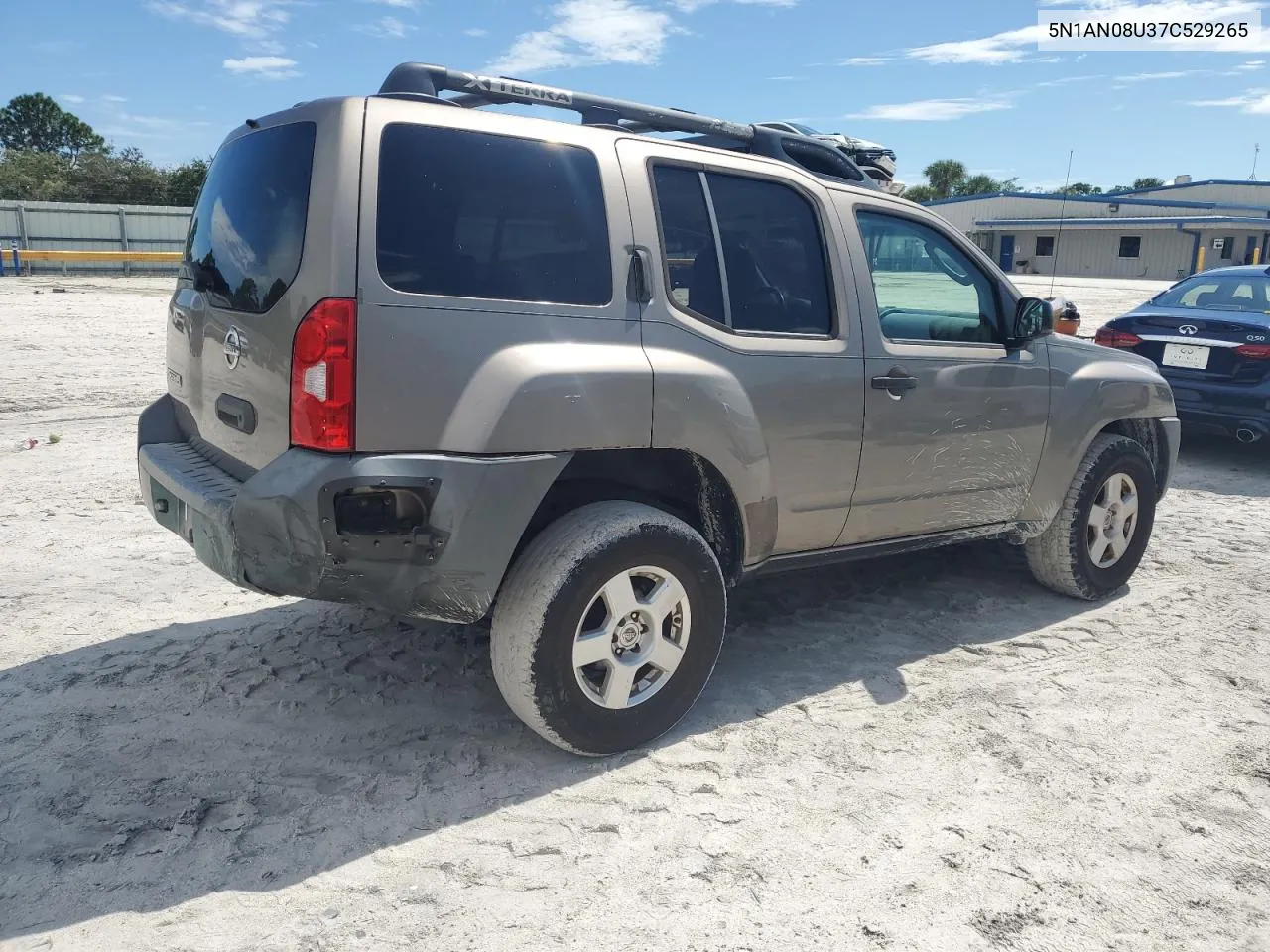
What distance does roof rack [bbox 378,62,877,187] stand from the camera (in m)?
3.14

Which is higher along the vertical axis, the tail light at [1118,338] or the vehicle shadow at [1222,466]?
the tail light at [1118,338]

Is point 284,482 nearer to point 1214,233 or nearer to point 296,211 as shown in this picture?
point 296,211

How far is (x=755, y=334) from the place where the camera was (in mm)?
3385

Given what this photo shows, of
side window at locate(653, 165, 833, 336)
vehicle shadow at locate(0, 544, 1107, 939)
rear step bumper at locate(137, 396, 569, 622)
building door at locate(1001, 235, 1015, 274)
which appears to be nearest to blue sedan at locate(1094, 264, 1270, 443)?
vehicle shadow at locate(0, 544, 1107, 939)

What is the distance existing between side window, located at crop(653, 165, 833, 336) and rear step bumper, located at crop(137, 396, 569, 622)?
31.9 inches

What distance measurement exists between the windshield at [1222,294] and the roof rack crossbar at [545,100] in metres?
6.48

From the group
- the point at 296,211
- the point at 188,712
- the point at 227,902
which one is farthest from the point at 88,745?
the point at 296,211

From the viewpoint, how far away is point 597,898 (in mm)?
2502

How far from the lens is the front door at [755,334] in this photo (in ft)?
10.3

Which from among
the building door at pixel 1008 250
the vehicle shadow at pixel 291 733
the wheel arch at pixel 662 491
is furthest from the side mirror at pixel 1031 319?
the building door at pixel 1008 250

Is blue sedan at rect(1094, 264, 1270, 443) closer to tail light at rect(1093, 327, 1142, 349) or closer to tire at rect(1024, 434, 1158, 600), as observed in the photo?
tail light at rect(1093, 327, 1142, 349)

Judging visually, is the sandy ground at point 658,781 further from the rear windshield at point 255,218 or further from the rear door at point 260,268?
the rear windshield at point 255,218

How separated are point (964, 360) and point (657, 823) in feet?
7.42

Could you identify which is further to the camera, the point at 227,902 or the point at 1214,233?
the point at 1214,233
